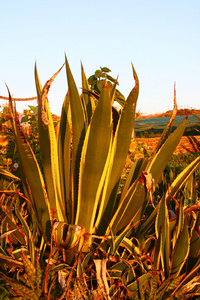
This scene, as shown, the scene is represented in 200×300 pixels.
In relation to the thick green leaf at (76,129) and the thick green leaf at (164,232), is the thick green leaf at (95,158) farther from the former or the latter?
the thick green leaf at (164,232)

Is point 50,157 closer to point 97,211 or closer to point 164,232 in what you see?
point 97,211

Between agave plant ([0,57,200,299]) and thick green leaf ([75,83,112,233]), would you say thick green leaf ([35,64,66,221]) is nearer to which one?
agave plant ([0,57,200,299])

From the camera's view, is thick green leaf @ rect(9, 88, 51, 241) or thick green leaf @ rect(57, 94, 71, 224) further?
thick green leaf @ rect(57, 94, 71, 224)

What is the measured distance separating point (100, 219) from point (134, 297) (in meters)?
0.37

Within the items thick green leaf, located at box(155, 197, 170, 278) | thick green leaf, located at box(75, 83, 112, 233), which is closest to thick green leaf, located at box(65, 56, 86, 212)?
thick green leaf, located at box(75, 83, 112, 233)

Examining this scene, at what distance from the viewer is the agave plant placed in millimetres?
1276

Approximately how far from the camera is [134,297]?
1.30 metres

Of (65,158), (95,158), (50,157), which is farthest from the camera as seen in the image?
(65,158)

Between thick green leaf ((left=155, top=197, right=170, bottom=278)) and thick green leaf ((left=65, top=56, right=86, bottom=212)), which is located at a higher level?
thick green leaf ((left=65, top=56, right=86, bottom=212))

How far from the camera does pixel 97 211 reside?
150 centimetres

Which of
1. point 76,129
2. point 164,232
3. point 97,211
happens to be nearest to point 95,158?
point 76,129

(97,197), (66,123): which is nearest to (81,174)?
(97,197)

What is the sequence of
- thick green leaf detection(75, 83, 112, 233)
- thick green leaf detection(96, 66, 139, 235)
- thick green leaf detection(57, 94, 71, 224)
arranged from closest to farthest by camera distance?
thick green leaf detection(75, 83, 112, 233)
thick green leaf detection(96, 66, 139, 235)
thick green leaf detection(57, 94, 71, 224)

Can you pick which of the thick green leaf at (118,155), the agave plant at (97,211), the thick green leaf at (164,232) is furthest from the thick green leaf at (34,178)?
the thick green leaf at (164,232)
